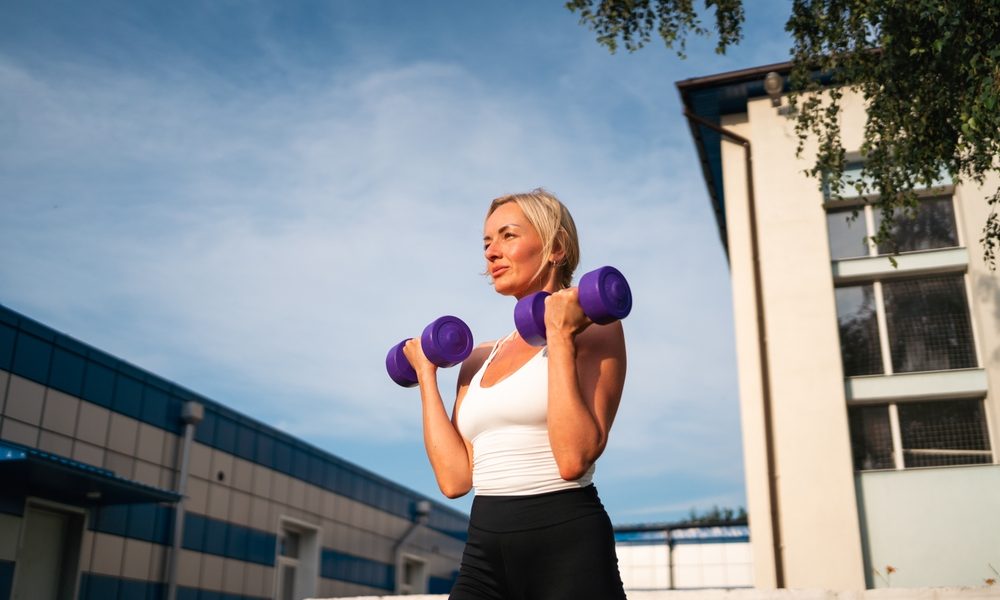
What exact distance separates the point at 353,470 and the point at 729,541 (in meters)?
13.2

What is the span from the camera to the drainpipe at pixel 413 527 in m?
30.6

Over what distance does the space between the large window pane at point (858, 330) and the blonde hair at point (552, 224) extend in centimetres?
1388

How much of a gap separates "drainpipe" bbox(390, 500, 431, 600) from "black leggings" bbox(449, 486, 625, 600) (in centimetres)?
2953

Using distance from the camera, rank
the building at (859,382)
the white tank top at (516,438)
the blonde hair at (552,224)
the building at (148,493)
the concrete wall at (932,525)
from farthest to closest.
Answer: the building at (148,493) < the building at (859,382) < the concrete wall at (932,525) < the blonde hair at (552,224) < the white tank top at (516,438)

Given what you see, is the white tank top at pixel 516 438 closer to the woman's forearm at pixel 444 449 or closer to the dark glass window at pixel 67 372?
the woman's forearm at pixel 444 449

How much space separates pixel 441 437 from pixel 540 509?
0.42 metres

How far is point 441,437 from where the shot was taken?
99.1 inches

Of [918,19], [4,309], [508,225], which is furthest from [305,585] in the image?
[508,225]

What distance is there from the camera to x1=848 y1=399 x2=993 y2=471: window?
14.4 m

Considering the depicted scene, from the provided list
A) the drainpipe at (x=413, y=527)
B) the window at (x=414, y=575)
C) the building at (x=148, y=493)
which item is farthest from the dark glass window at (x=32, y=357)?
the window at (x=414, y=575)

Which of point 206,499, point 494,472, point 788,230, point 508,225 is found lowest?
→ point 494,472

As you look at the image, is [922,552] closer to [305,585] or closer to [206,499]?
[206,499]

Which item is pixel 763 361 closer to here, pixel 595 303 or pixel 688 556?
pixel 595 303

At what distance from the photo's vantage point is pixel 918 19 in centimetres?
825
